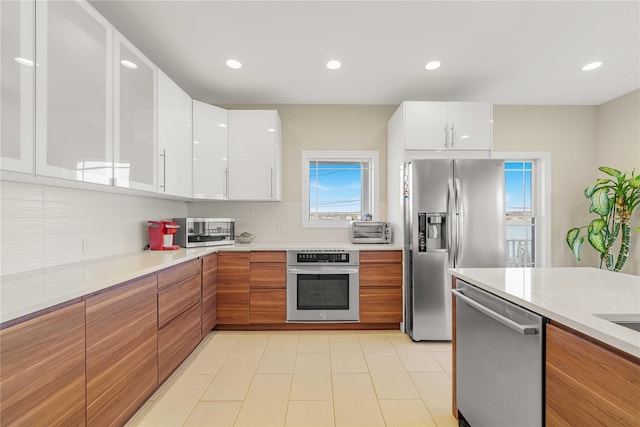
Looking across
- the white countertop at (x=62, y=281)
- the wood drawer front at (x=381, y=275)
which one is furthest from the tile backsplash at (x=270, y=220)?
the white countertop at (x=62, y=281)

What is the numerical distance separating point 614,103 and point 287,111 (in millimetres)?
3931

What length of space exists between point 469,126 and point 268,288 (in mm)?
2684

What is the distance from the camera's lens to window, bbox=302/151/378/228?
147 inches

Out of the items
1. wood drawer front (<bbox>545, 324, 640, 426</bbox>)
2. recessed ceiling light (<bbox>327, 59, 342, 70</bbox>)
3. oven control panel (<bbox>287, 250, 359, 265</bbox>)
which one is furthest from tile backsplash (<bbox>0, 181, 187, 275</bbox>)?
wood drawer front (<bbox>545, 324, 640, 426</bbox>)

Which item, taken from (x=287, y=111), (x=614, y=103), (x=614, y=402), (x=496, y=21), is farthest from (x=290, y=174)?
(x=614, y=103)

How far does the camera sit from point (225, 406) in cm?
185

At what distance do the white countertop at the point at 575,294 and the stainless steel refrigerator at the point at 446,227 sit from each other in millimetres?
1162

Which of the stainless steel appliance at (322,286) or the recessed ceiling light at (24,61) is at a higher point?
the recessed ceiling light at (24,61)

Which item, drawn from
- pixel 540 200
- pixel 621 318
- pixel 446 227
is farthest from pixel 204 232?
pixel 540 200

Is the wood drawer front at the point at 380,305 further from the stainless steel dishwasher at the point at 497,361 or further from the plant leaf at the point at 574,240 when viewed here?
the plant leaf at the point at 574,240

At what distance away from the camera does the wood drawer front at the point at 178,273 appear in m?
1.93

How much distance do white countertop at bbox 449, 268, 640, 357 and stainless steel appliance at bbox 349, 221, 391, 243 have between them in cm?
168

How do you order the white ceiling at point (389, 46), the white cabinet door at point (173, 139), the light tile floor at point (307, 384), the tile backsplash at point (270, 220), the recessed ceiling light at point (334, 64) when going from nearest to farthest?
the light tile floor at point (307, 384)
the white ceiling at point (389, 46)
the white cabinet door at point (173, 139)
the recessed ceiling light at point (334, 64)
the tile backsplash at point (270, 220)

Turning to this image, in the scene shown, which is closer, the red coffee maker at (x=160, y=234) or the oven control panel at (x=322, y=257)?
the red coffee maker at (x=160, y=234)
